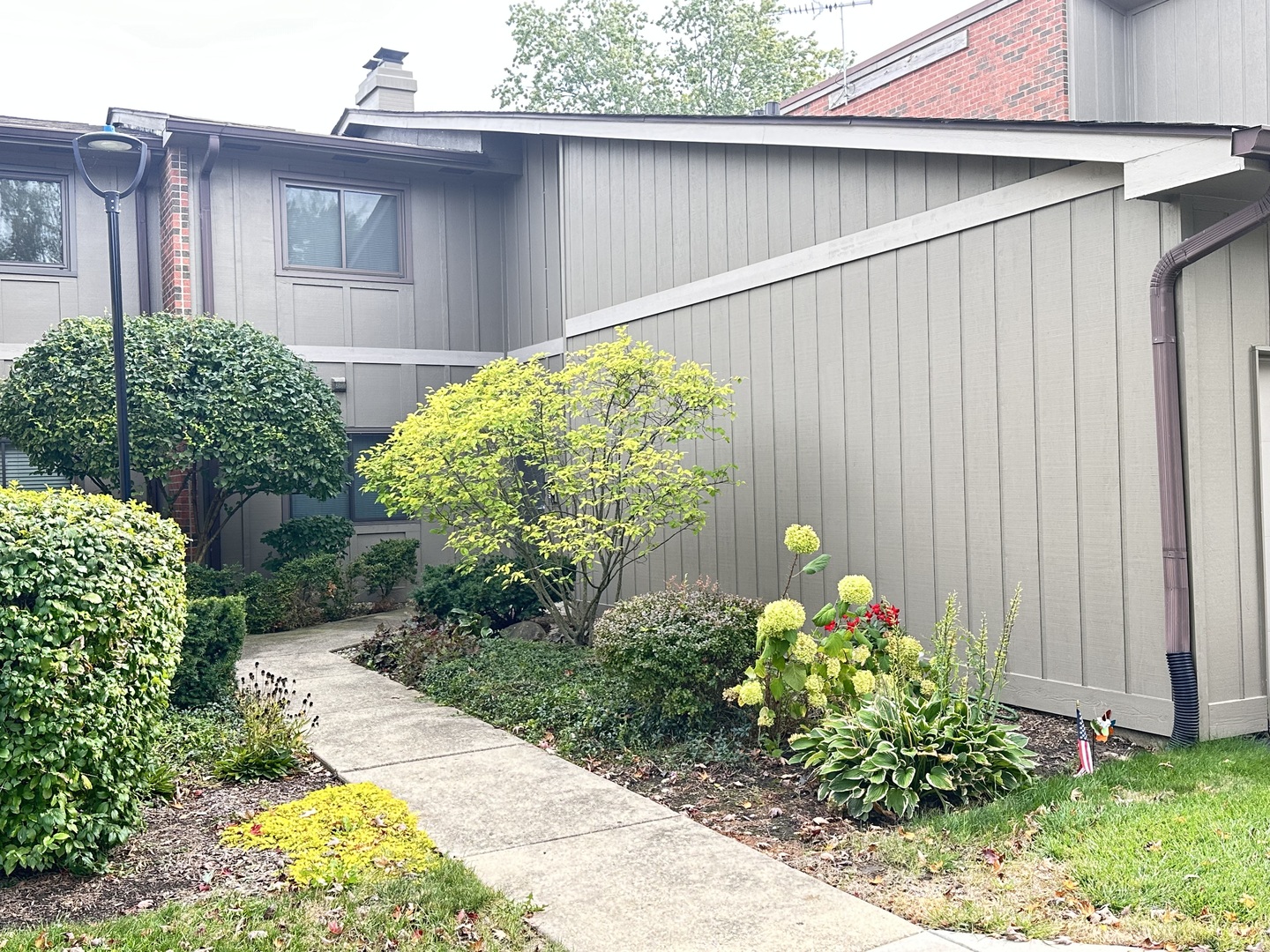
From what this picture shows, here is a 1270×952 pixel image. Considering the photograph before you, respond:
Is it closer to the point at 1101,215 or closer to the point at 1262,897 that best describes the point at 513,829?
the point at 1262,897

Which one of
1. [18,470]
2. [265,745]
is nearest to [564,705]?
[265,745]

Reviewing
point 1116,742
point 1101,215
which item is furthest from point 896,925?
point 1101,215

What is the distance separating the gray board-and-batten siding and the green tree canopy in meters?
22.7

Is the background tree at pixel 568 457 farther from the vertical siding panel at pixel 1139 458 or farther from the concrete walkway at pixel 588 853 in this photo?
the vertical siding panel at pixel 1139 458

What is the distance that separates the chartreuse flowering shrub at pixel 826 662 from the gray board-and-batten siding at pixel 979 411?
1.09 meters

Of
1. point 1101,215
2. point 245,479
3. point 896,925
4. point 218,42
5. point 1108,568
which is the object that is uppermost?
point 218,42

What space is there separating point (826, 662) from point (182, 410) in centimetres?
741

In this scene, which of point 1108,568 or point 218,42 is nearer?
point 1108,568

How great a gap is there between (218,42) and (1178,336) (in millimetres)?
41484

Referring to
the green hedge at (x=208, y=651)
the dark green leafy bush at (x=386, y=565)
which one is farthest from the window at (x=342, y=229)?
the green hedge at (x=208, y=651)

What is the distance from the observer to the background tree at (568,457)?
27.5 ft

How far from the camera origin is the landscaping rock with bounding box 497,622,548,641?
32.2ft

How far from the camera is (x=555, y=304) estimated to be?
1234cm

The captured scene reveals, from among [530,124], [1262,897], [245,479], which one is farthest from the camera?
[530,124]
